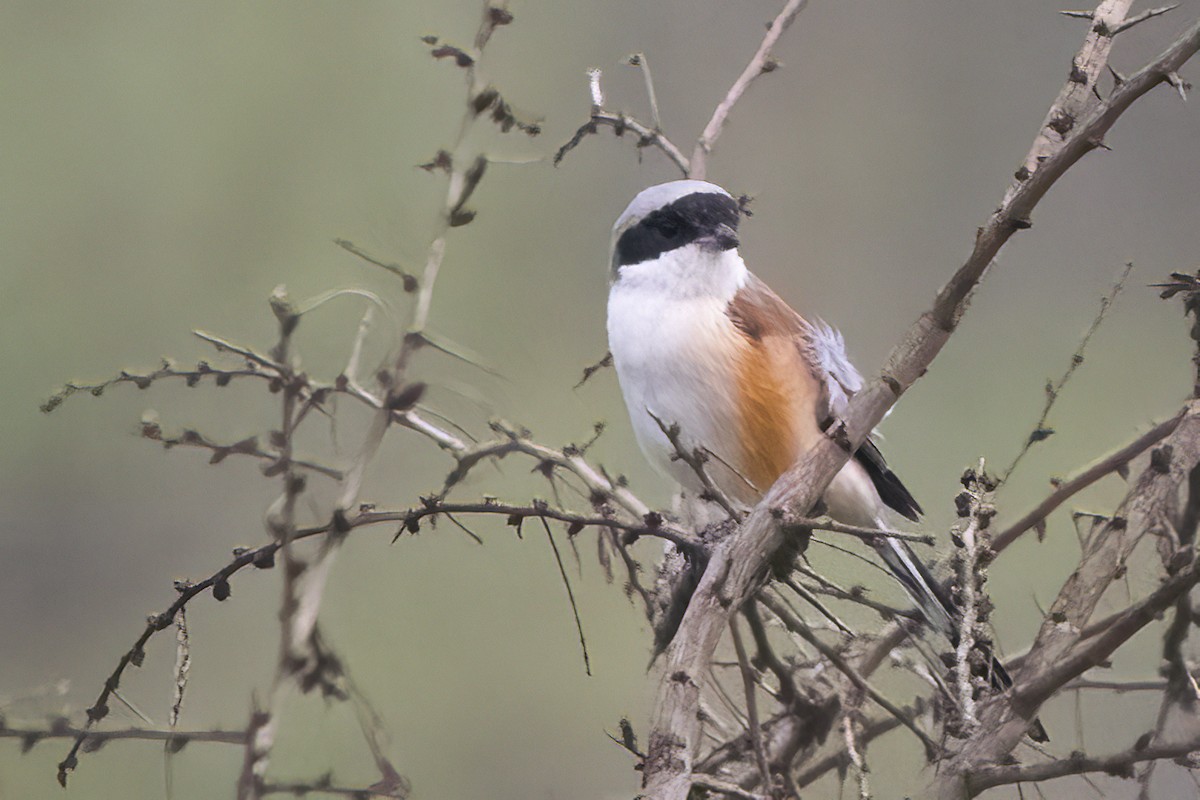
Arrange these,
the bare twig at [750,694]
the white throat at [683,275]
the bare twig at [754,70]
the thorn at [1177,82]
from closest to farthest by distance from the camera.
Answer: the thorn at [1177,82]
the bare twig at [750,694]
the bare twig at [754,70]
the white throat at [683,275]

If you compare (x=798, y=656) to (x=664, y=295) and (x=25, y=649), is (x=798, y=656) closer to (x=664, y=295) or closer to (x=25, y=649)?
(x=664, y=295)

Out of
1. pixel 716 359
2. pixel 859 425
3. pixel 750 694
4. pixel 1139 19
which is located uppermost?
pixel 1139 19

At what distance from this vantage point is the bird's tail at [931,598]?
54 cm

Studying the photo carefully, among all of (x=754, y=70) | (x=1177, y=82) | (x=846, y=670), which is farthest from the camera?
(x=754, y=70)

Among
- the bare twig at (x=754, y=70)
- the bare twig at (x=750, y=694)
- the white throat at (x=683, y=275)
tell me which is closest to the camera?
the bare twig at (x=750, y=694)

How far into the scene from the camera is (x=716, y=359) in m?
0.89

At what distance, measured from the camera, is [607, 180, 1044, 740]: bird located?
0.84 metres

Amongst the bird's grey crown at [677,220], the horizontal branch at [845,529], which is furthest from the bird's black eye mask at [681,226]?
the horizontal branch at [845,529]

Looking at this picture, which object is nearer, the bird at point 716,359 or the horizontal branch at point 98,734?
the horizontal branch at point 98,734

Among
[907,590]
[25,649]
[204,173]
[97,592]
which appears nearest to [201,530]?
[97,592]

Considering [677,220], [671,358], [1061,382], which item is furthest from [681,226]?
[1061,382]

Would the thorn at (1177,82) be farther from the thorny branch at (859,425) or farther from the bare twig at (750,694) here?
the bare twig at (750,694)

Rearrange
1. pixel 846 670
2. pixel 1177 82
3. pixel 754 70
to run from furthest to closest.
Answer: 1. pixel 754 70
2. pixel 846 670
3. pixel 1177 82

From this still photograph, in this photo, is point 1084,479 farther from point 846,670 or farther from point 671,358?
point 671,358
